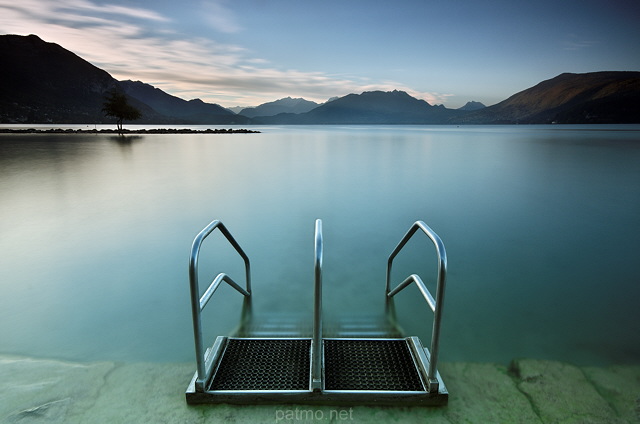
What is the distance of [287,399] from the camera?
2068 mm

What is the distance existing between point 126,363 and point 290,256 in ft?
8.51

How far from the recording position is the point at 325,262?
4664mm

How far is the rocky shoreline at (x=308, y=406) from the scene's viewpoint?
201cm

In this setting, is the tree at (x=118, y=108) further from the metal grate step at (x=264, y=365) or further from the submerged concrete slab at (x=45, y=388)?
the metal grate step at (x=264, y=365)

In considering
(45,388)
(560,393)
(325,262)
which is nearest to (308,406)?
(560,393)

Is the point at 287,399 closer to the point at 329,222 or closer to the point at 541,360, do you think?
the point at 541,360

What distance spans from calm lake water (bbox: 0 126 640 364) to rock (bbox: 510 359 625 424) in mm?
203

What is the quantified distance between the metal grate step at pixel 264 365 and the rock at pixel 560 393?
150 cm

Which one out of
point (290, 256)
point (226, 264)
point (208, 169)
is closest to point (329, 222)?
point (290, 256)

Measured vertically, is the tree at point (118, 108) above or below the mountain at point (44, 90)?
below

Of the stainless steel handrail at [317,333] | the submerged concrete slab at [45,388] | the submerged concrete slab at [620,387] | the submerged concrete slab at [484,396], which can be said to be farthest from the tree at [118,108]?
the submerged concrete slab at [620,387]

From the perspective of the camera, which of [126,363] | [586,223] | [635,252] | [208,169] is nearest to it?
[126,363]

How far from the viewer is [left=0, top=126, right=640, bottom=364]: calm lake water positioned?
9.78 ft

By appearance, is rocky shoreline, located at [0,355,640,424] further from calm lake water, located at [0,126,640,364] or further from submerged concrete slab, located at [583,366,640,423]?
calm lake water, located at [0,126,640,364]
